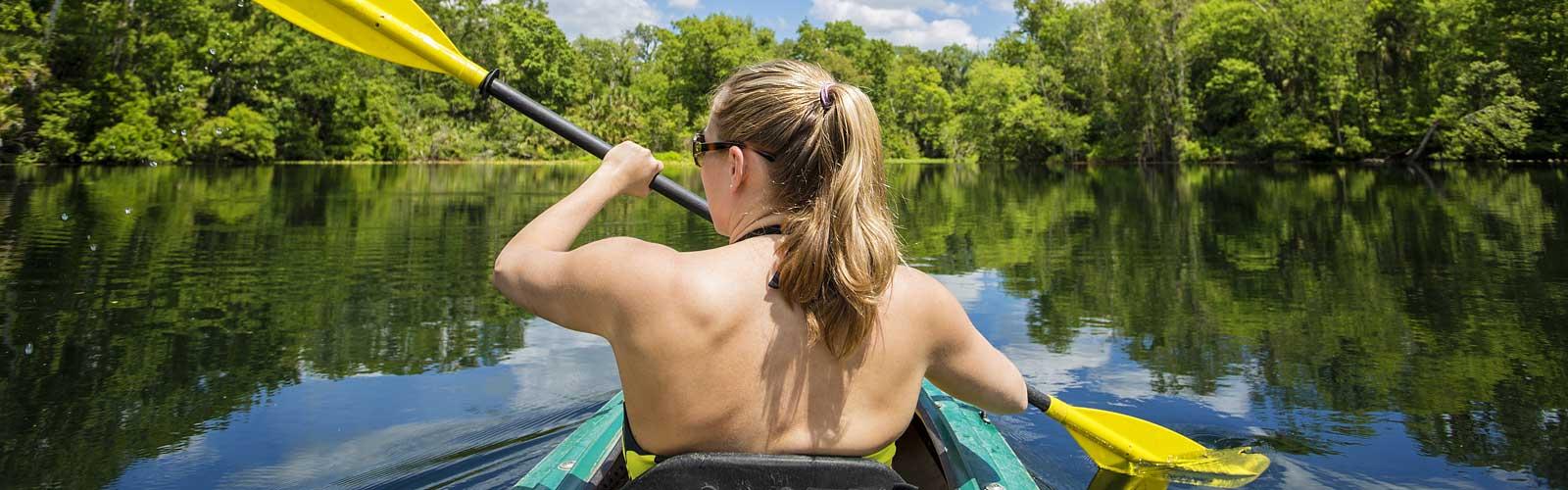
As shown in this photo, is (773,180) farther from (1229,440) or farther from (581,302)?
(1229,440)

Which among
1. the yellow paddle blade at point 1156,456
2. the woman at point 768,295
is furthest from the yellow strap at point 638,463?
the yellow paddle blade at point 1156,456

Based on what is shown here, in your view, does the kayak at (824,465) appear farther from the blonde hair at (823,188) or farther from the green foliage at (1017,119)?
the green foliage at (1017,119)

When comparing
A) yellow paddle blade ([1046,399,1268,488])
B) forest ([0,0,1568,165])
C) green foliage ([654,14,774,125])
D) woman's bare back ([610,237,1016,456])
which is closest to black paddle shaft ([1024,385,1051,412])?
yellow paddle blade ([1046,399,1268,488])

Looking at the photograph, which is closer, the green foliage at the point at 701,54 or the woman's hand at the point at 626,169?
the woman's hand at the point at 626,169

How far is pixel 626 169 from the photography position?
1875mm

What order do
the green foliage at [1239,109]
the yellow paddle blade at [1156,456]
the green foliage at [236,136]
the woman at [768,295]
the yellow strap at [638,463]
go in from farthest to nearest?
1. the green foliage at [1239,109]
2. the green foliage at [236,136]
3. the yellow paddle blade at [1156,456]
4. the yellow strap at [638,463]
5. the woman at [768,295]

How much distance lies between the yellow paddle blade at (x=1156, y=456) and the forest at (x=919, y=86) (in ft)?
105

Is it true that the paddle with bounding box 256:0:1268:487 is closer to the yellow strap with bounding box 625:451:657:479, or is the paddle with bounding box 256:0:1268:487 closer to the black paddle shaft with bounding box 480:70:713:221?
the black paddle shaft with bounding box 480:70:713:221

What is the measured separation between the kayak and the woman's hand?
0.45 meters

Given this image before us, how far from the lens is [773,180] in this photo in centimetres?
169

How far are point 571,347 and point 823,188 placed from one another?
16.9ft

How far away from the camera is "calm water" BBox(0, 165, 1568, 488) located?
169 inches

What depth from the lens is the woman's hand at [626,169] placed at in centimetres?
184

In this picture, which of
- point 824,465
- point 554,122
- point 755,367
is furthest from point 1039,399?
point 755,367
